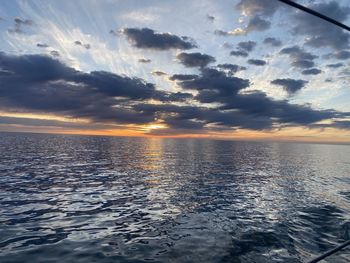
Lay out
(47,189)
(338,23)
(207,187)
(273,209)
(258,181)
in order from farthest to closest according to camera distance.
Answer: (258,181) → (207,187) → (47,189) → (273,209) → (338,23)

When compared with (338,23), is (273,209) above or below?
below

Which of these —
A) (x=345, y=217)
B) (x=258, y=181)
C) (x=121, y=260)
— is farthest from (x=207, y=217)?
(x=258, y=181)

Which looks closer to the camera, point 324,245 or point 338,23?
point 338,23

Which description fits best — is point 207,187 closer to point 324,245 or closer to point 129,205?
point 129,205

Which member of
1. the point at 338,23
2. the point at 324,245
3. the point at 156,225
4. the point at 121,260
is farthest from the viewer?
the point at 156,225

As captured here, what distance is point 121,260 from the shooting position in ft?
46.0

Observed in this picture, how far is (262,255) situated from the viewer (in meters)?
14.9

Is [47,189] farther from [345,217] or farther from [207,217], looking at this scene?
[345,217]

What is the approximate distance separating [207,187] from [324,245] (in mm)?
19498

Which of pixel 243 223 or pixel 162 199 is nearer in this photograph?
pixel 243 223

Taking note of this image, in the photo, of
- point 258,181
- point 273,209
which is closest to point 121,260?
point 273,209

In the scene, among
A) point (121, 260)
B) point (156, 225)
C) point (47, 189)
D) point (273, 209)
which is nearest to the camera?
point (121, 260)

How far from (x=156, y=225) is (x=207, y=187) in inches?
664

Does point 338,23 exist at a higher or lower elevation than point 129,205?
higher
